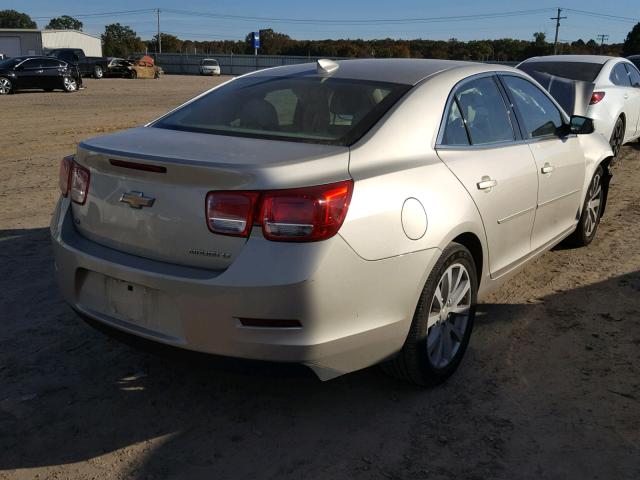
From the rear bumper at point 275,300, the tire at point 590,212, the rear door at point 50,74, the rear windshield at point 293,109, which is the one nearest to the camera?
the rear bumper at point 275,300

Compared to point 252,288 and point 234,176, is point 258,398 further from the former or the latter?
point 234,176

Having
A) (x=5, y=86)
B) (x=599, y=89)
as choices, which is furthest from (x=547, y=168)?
(x=5, y=86)

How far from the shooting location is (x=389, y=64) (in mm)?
4031

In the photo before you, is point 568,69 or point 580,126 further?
point 568,69

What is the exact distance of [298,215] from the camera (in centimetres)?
262

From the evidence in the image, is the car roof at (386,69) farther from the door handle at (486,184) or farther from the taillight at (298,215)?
the taillight at (298,215)

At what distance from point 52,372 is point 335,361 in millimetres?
1669

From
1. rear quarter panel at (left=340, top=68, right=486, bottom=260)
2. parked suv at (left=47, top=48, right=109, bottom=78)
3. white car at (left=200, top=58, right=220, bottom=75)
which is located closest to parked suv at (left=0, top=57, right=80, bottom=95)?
parked suv at (left=47, top=48, right=109, bottom=78)

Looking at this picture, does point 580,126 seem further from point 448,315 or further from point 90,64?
point 90,64

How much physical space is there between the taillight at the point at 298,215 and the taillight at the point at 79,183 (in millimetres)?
1052

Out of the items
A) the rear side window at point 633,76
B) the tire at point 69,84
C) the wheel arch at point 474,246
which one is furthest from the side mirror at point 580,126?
the tire at point 69,84

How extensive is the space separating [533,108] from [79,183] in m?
3.03

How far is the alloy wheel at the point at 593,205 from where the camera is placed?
5.48 meters

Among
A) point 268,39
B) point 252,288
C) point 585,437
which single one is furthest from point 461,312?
point 268,39
